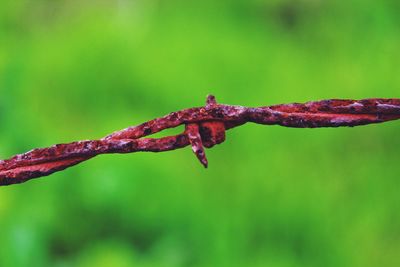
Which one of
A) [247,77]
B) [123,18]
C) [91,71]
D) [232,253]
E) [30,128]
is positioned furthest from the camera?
[123,18]

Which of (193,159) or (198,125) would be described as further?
(193,159)

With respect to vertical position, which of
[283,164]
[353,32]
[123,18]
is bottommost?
[283,164]

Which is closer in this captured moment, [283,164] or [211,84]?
[283,164]

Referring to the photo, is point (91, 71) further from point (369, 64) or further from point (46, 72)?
point (369, 64)

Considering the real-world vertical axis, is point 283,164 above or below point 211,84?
below

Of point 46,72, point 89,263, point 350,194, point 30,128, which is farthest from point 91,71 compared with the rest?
point 350,194

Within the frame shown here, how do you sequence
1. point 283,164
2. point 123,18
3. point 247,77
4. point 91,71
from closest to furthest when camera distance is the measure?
1. point 283,164
2. point 247,77
3. point 91,71
4. point 123,18
